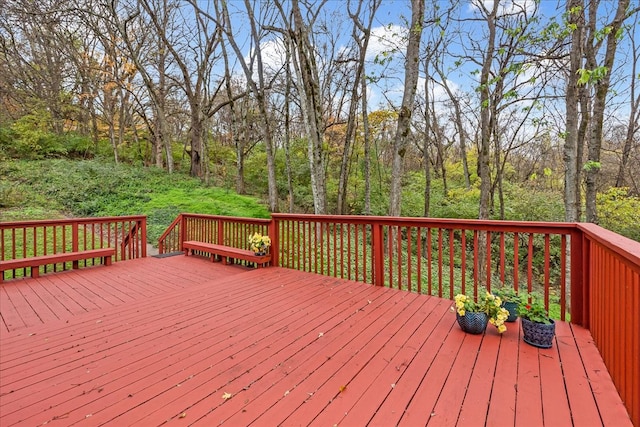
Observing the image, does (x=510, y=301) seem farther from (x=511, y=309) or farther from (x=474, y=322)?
(x=474, y=322)

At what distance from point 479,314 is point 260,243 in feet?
10.1

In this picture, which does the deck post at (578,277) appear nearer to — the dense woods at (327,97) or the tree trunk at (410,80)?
the dense woods at (327,97)

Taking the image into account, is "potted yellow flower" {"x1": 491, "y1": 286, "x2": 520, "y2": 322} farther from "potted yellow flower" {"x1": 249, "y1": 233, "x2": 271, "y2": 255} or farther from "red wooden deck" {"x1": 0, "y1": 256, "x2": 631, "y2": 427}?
"potted yellow flower" {"x1": 249, "y1": 233, "x2": 271, "y2": 255}

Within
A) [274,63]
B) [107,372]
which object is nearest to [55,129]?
[274,63]

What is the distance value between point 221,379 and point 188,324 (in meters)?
0.97

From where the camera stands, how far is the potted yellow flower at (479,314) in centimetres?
238

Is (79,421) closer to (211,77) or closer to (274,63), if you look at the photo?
(274,63)

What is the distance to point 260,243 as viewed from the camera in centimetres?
458

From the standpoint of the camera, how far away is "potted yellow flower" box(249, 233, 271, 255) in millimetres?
4566

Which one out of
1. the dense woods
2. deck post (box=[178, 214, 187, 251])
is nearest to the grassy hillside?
the dense woods

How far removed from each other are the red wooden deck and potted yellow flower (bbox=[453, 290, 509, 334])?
0.09m

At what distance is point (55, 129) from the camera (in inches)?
541

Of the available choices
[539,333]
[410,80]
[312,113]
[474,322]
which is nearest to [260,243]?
[474,322]

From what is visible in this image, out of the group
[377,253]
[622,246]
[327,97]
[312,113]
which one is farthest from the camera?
[327,97]
